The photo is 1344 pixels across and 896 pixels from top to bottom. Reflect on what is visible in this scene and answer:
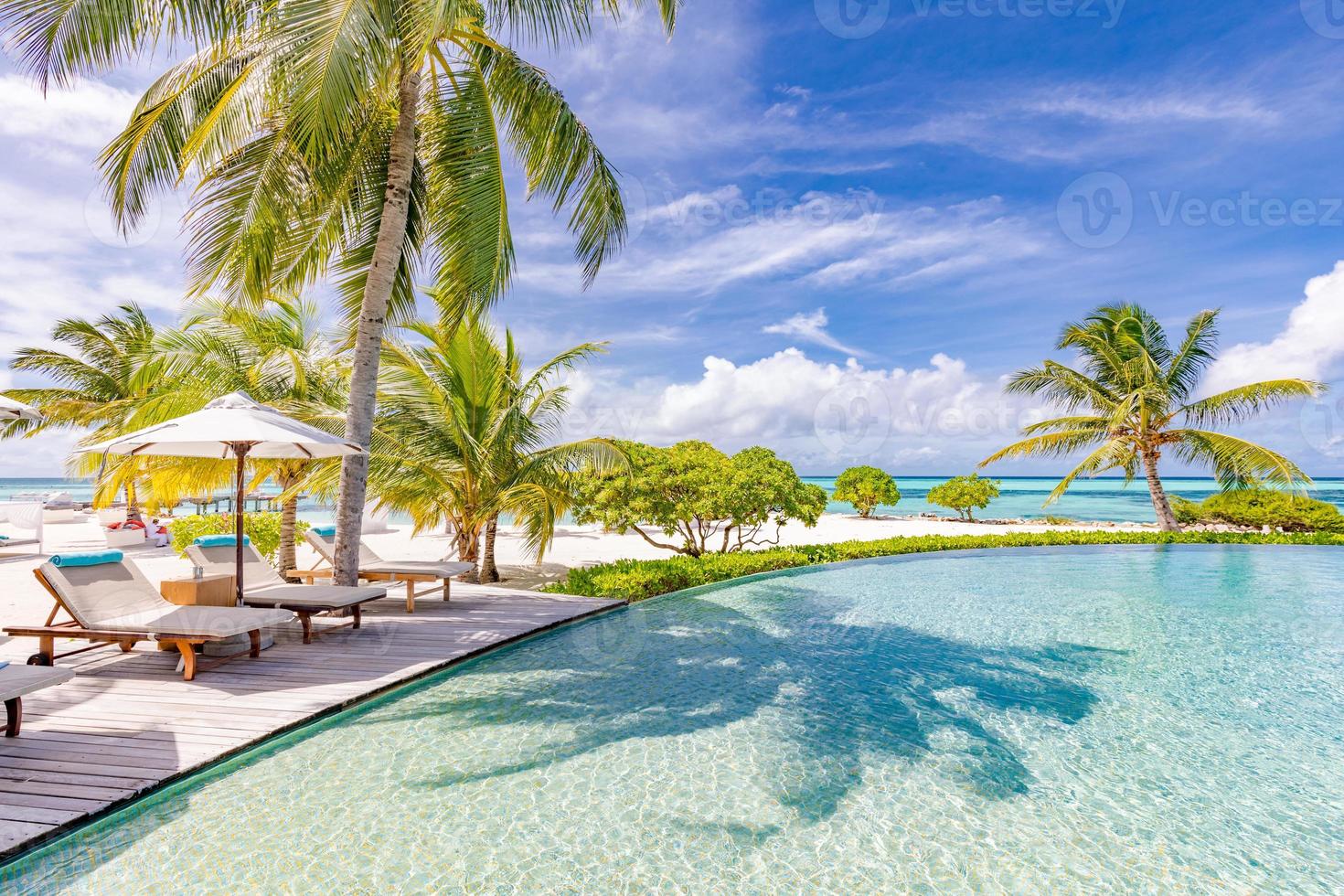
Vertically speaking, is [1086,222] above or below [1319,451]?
above

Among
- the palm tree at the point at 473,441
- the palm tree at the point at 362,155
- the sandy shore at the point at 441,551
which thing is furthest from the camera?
the palm tree at the point at 473,441

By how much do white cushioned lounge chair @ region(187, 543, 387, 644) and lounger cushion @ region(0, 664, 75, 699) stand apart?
7.99ft

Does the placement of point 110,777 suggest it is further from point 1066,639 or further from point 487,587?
point 1066,639

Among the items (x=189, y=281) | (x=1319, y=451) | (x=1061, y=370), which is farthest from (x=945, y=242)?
(x=189, y=281)

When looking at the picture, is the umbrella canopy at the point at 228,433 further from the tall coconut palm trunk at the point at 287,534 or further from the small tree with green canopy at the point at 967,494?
the small tree with green canopy at the point at 967,494

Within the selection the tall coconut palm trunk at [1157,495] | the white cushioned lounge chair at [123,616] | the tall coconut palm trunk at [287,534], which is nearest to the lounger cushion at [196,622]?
the white cushioned lounge chair at [123,616]

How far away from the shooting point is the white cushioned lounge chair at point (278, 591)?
5.92m

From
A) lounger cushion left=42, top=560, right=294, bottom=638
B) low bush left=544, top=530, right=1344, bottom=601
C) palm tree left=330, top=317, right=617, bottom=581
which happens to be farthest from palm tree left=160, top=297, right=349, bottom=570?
low bush left=544, top=530, right=1344, bottom=601

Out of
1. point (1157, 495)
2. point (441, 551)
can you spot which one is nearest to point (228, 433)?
point (441, 551)

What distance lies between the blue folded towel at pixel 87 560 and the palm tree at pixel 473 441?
370cm

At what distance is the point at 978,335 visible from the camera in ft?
103

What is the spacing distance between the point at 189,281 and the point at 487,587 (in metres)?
5.54

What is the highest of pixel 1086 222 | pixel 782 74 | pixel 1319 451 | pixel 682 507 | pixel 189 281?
pixel 782 74

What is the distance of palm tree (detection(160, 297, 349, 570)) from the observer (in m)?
8.85
